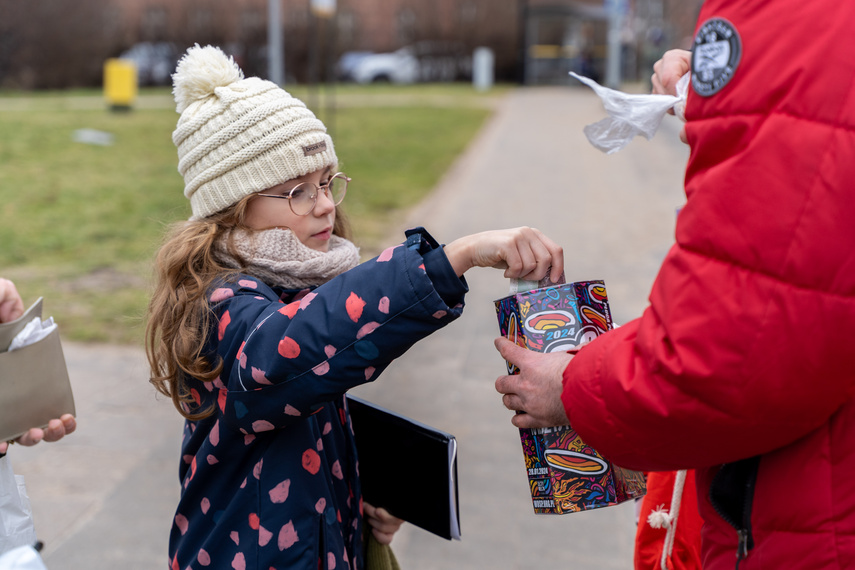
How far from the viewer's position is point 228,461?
173cm

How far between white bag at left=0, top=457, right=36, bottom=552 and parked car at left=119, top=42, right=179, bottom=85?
30.2 meters

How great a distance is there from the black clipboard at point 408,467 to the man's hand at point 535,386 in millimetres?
307

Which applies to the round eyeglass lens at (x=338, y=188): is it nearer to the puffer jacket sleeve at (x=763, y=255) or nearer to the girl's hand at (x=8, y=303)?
the girl's hand at (x=8, y=303)

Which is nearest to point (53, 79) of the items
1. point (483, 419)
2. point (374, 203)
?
point (374, 203)

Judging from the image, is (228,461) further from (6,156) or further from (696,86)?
(6,156)

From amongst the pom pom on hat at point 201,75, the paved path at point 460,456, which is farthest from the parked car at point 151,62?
the pom pom on hat at point 201,75

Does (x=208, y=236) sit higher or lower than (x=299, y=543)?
higher

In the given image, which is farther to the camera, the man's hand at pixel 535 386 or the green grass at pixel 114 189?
the green grass at pixel 114 189

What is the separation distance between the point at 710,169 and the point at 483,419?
3377 millimetres

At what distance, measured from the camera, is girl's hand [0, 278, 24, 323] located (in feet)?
5.47

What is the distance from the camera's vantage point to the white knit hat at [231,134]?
179 cm

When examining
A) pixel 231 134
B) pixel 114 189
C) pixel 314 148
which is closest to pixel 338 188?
pixel 314 148

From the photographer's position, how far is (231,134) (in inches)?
70.7

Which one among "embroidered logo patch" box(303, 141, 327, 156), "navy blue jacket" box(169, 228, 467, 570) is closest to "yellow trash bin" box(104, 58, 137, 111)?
"embroidered logo patch" box(303, 141, 327, 156)
